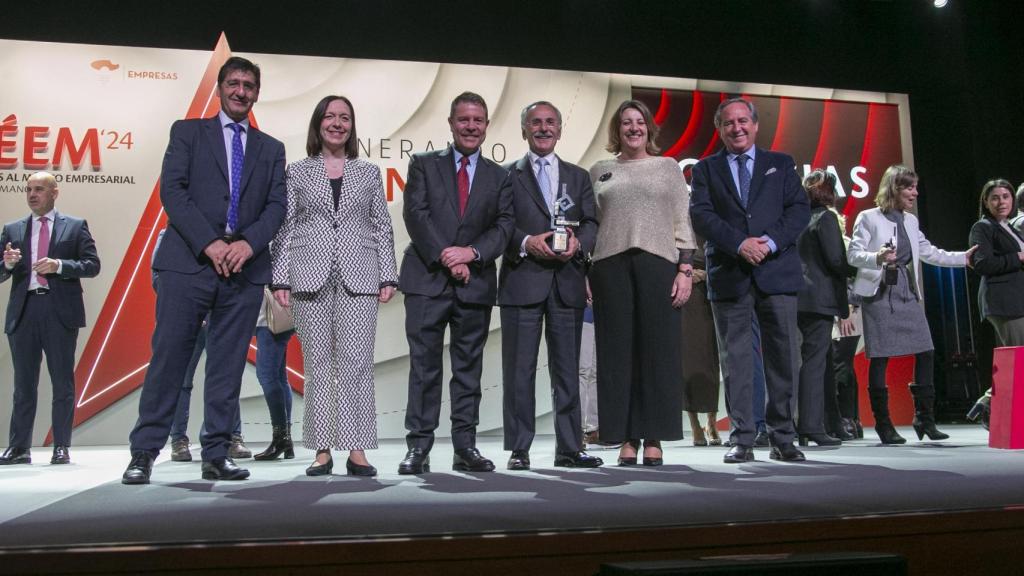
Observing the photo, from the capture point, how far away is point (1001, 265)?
15.3 feet

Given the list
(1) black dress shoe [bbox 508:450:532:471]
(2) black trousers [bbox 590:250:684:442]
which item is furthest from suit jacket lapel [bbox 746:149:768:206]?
(1) black dress shoe [bbox 508:450:532:471]

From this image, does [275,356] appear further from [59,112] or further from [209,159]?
[59,112]

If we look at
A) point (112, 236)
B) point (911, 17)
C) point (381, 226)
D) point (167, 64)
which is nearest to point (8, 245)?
point (112, 236)

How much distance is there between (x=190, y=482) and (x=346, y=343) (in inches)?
26.0

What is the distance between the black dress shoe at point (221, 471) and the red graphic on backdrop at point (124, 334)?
299 cm

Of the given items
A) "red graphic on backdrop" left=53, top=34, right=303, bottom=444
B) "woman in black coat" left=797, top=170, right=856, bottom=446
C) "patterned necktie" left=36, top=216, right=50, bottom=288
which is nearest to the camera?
"woman in black coat" left=797, top=170, right=856, bottom=446

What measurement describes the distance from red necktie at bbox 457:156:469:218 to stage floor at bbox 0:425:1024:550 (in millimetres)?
970

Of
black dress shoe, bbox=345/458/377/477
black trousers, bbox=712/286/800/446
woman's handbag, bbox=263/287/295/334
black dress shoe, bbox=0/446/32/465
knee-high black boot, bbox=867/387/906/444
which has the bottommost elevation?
black dress shoe, bbox=0/446/32/465

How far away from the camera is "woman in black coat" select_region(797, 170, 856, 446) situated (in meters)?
3.94

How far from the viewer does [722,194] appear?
3492 mm

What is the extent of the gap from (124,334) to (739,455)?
4148mm

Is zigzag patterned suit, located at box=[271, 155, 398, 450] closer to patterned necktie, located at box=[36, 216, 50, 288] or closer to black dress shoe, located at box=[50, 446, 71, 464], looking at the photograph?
black dress shoe, located at box=[50, 446, 71, 464]

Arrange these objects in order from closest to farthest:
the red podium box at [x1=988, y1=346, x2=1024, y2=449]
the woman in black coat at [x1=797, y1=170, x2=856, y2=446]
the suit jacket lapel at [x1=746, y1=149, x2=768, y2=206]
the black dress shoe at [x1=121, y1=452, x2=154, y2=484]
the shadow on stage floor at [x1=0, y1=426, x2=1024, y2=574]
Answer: the shadow on stage floor at [x1=0, y1=426, x2=1024, y2=574], the black dress shoe at [x1=121, y1=452, x2=154, y2=484], the suit jacket lapel at [x1=746, y1=149, x2=768, y2=206], the red podium box at [x1=988, y1=346, x2=1024, y2=449], the woman in black coat at [x1=797, y1=170, x2=856, y2=446]

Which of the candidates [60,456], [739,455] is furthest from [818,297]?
[60,456]
